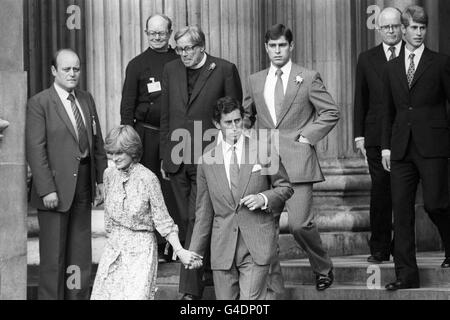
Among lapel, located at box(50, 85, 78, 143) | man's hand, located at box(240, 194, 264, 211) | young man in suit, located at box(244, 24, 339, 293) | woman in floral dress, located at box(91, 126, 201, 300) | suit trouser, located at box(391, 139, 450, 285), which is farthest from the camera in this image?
lapel, located at box(50, 85, 78, 143)

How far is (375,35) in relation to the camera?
52.7ft

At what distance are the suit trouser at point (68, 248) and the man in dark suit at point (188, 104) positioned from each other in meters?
0.76

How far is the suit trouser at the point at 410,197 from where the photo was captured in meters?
12.9

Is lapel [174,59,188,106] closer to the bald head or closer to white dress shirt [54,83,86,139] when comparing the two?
white dress shirt [54,83,86,139]

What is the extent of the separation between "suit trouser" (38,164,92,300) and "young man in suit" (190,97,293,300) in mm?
1334

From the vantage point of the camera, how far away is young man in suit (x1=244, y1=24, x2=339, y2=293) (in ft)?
42.8

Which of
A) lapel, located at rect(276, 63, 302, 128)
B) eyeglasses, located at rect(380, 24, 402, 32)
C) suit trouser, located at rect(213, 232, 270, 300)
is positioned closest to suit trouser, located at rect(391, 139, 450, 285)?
lapel, located at rect(276, 63, 302, 128)

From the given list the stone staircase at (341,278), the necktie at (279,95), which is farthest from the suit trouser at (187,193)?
the necktie at (279,95)

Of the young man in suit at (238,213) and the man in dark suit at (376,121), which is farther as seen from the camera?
the man in dark suit at (376,121)

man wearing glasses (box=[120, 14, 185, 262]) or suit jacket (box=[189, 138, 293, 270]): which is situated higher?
man wearing glasses (box=[120, 14, 185, 262])

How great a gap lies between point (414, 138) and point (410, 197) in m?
0.48

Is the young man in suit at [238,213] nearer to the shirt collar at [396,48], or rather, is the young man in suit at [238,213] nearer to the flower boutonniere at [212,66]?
the flower boutonniere at [212,66]

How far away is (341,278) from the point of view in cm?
1364

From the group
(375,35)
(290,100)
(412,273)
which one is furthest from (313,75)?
(375,35)
